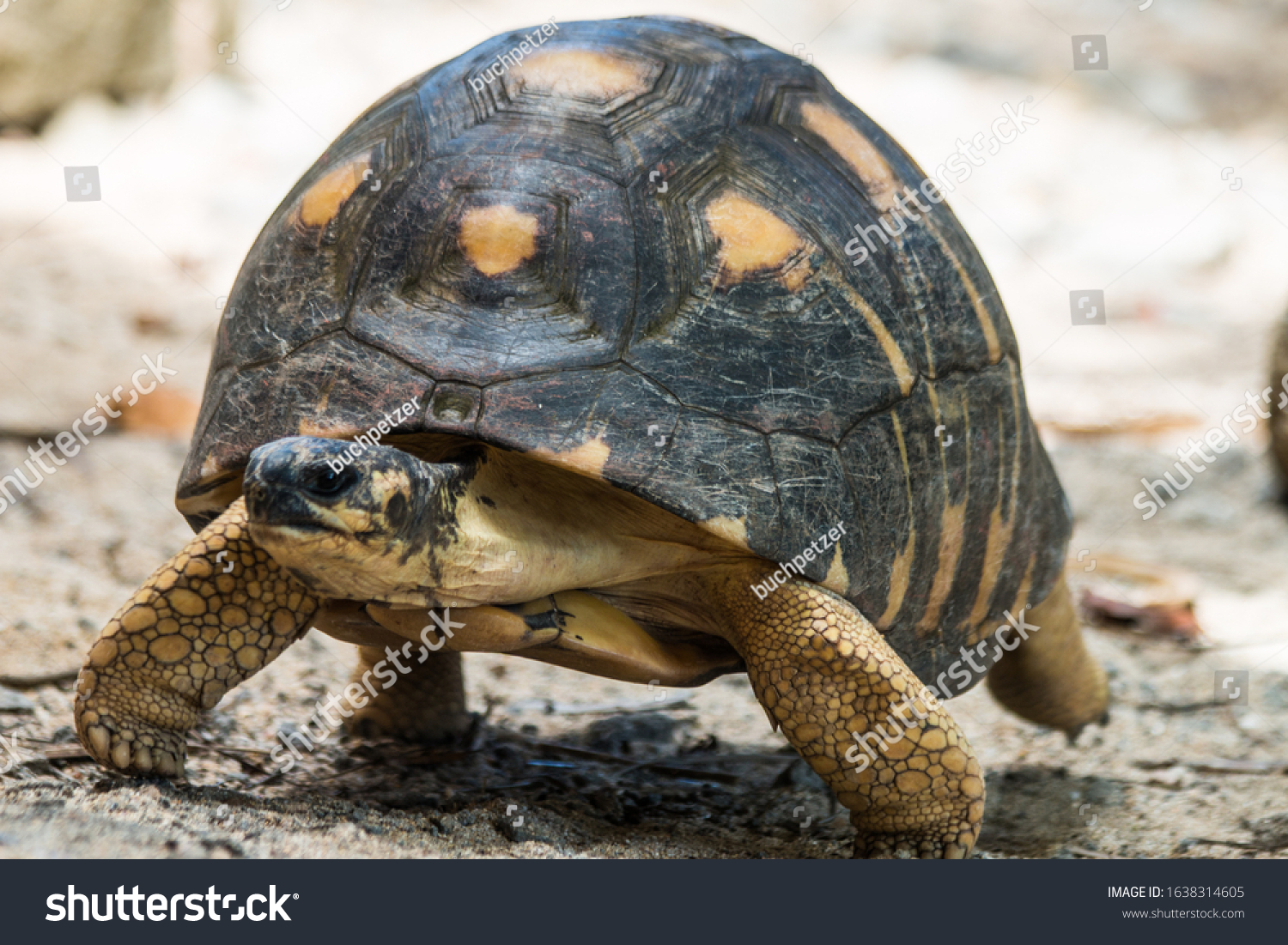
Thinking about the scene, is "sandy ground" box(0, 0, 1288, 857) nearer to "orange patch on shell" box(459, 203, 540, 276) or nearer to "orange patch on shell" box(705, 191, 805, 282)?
"orange patch on shell" box(459, 203, 540, 276)

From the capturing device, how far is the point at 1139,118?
14398 millimetres

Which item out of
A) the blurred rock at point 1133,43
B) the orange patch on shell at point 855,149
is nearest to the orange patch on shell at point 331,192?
the orange patch on shell at point 855,149

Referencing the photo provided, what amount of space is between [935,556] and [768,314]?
71 centimetres

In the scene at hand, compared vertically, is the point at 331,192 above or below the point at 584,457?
above

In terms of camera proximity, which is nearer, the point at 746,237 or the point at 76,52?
the point at 746,237

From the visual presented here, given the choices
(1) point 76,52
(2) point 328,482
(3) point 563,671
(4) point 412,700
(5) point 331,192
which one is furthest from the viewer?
(1) point 76,52

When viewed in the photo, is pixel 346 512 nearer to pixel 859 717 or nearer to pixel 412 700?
pixel 859 717

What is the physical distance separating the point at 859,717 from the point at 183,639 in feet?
4.42

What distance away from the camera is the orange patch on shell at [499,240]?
7.94 feet

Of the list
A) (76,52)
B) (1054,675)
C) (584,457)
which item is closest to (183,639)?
(584,457)

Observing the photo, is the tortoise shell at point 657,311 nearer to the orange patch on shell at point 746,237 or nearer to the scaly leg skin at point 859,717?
the orange patch on shell at point 746,237

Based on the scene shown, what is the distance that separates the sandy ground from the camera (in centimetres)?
274

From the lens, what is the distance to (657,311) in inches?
95.4
